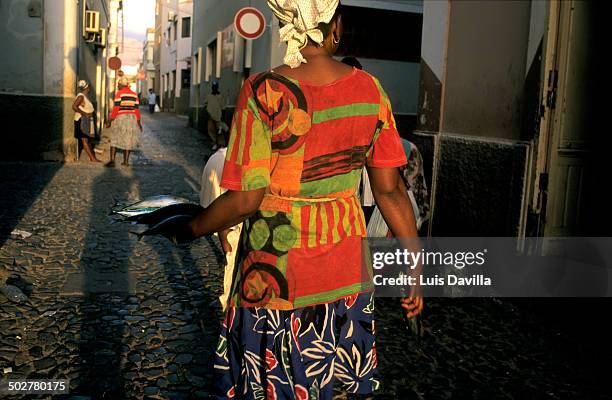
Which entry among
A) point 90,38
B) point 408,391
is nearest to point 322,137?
point 408,391

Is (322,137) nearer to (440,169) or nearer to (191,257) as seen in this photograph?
(191,257)

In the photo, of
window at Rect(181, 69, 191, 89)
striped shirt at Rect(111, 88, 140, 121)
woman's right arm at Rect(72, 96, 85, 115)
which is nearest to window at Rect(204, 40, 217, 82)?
striped shirt at Rect(111, 88, 140, 121)

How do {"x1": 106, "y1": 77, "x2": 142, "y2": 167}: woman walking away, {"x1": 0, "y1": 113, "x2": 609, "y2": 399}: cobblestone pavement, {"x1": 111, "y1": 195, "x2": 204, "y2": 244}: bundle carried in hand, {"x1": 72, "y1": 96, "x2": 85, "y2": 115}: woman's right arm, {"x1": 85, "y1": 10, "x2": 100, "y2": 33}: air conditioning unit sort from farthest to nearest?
{"x1": 85, "y1": 10, "x2": 100, "y2": 33}: air conditioning unit → {"x1": 106, "y1": 77, "x2": 142, "y2": 167}: woman walking away → {"x1": 72, "y1": 96, "x2": 85, "y2": 115}: woman's right arm → {"x1": 0, "y1": 113, "x2": 609, "y2": 399}: cobblestone pavement → {"x1": 111, "y1": 195, "x2": 204, "y2": 244}: bundle carried in hand

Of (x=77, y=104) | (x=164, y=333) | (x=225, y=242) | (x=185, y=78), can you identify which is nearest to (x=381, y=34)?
(x=77, y=104)

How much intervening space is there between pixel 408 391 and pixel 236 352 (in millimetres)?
1723

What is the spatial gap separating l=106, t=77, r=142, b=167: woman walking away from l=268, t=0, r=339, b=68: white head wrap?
11.8m

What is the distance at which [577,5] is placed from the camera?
525 centimetres

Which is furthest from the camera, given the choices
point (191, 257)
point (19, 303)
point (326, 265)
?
point (191, 257)

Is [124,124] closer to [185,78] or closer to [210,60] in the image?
[210,60]

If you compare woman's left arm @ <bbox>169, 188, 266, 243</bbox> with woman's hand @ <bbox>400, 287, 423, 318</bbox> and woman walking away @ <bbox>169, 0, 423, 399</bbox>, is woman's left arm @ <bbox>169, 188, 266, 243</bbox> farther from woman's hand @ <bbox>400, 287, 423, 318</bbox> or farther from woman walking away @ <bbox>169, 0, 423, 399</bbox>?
woman's hand @ <bbox>400, 287, 423, 318</bbox>

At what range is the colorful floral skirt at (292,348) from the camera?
1.92 metres

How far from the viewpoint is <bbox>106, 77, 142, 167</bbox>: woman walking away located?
13.2 m

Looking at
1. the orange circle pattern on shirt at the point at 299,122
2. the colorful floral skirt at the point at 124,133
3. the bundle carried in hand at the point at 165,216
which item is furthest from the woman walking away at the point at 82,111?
the orange circle pattern on shirt at the point at 299,122

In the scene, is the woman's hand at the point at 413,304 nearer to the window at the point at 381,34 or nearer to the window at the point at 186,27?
the window at the point at 381,34
